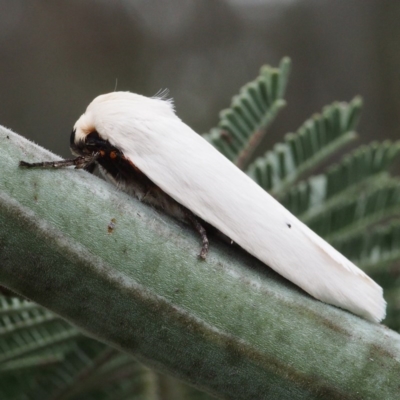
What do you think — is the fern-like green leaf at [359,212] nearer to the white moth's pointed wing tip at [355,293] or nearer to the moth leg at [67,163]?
the white moth's pointed wing tip at [355,293]

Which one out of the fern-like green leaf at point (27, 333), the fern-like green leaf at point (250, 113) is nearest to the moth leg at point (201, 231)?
the fern-like green leaf at point (27, 333)

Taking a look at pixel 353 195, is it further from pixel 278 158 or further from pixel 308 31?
pixel 308 31

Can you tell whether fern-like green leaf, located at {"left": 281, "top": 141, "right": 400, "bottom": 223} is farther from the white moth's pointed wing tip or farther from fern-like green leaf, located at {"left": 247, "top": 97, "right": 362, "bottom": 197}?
the white moth's pointed wing tip

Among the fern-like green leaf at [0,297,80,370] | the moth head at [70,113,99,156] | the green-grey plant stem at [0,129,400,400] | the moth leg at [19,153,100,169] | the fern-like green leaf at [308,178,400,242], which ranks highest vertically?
the fern-like green leaf at [308,178,400,242]

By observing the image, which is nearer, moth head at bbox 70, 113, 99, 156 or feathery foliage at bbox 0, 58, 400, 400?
moth head at bbox 70, 113, 99, 156

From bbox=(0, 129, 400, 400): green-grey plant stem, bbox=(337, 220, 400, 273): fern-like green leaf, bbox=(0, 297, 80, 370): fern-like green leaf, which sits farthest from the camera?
bbox=(337, 220, 400, 273): fern-like green leaf

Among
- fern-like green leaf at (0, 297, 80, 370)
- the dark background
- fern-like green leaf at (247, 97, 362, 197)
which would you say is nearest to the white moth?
fern-like green leaf at (0, 297, 80, 370)
